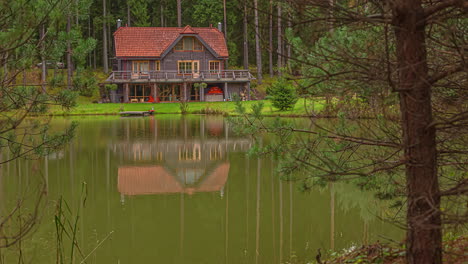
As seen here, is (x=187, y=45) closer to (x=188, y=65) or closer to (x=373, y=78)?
(x=188, y=65)

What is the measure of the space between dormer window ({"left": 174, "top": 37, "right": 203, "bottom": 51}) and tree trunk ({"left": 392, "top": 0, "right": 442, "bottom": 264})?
40653 millimetres

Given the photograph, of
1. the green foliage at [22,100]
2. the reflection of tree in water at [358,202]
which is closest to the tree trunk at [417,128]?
the green foliage at [22,100]

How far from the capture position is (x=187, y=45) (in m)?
44.0

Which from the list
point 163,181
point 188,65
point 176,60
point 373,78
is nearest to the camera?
point 373,78

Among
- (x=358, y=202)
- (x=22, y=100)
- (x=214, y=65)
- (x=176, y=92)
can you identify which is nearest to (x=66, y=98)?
(x=22, y=100)

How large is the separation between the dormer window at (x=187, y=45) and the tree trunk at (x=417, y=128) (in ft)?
133

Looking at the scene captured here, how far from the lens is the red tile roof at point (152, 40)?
141 ft

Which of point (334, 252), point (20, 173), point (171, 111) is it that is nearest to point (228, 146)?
point (20, 173)

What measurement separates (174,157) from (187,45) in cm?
2776

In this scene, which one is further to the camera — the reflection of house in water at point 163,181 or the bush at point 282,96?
the bush at point 282,96

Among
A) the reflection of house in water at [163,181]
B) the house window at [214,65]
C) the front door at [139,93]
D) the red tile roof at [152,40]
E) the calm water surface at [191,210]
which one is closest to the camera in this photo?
the calm water surface at [191,210]

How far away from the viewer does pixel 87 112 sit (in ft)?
120

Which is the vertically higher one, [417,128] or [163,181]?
[417,128]

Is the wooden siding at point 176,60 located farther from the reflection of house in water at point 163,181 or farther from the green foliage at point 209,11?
the reflection of house in water at point 163,181
